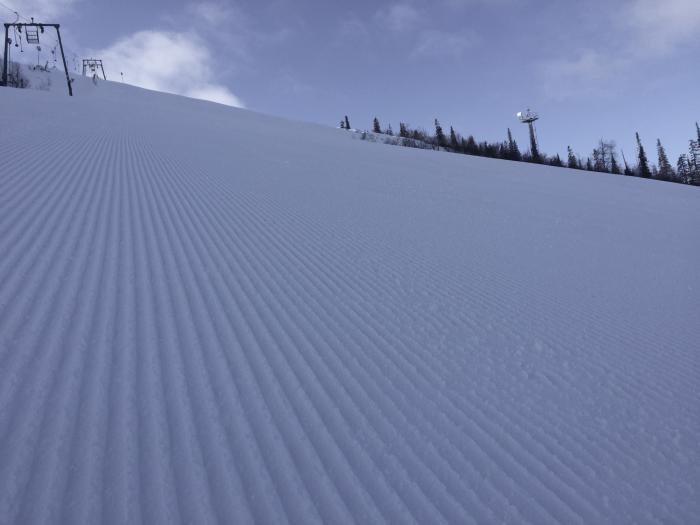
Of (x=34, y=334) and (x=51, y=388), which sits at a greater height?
(x=34, y=334)

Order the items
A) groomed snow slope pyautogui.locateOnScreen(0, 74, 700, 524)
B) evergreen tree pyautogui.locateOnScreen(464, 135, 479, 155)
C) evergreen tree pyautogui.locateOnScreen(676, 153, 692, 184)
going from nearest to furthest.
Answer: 1. groomed snow slope pyautogui.locateOnScreen(0, 74, 700, 524)
2. evergreen tree pyautogui.locateOnScreen(464, 135, 479, 155)
3. evergreen tree pyautogui.locateOnScreen(676, 153, 692, 184)

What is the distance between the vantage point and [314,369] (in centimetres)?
284

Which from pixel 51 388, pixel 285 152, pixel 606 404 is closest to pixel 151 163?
pixel 285 152

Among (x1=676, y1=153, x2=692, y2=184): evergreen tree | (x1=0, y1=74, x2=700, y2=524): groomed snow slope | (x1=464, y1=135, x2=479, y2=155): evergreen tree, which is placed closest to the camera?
(x1=0, y1=74, x2=700, y2=524): groomed snow slope

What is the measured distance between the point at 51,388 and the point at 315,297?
2.31 meters

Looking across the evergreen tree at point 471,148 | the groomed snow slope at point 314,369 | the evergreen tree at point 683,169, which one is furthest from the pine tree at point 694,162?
the groomed snow slope at point 314,369

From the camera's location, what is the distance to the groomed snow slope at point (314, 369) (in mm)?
1886

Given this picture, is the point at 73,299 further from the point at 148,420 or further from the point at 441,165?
the point at 441,165

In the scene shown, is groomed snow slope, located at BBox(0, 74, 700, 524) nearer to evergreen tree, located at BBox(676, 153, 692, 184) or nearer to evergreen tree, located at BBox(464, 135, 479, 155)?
evergreen tree, located at BBox(464, 135, 479, 155)

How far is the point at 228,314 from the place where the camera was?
10.9 ft

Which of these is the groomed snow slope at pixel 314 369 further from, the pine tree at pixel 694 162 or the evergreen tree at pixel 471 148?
the pine tree at pixel 694 162

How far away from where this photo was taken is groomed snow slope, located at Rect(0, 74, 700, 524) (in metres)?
1.89

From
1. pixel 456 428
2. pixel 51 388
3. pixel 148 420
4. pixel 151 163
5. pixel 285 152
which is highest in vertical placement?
pixel 285 152

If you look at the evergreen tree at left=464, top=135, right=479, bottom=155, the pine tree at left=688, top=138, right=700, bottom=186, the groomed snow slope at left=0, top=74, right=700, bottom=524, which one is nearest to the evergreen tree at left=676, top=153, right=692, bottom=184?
the pine tree at left=688, top=138, right=700, bottom=186
